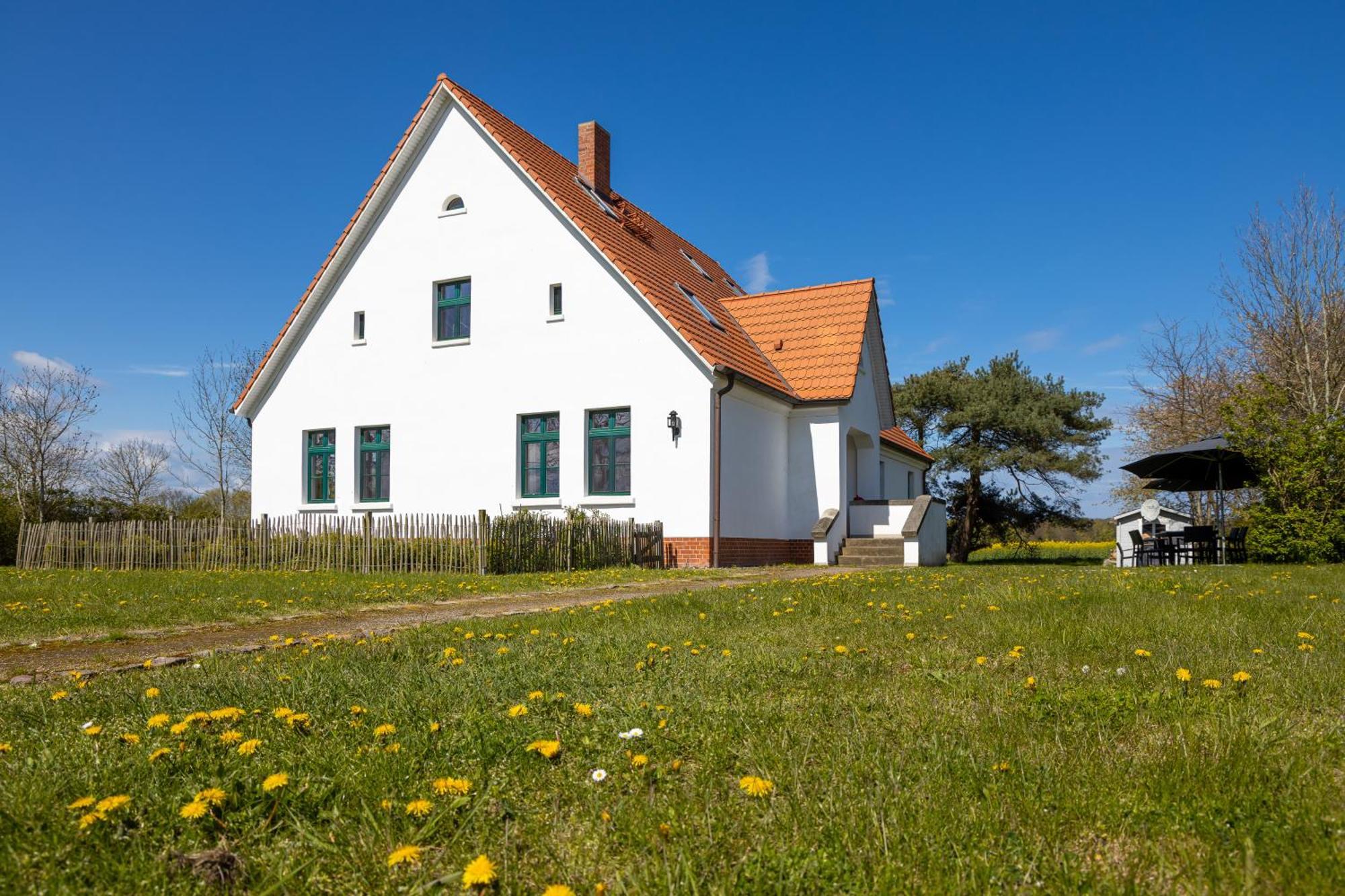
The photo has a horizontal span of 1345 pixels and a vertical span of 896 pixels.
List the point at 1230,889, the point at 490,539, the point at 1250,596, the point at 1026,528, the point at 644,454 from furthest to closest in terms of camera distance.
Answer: the point at 1026,528
the point at 644,454
the point at 490,539
the point at 1250,596
the point at 1230,889

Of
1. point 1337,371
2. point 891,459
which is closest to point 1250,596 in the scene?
point 891,459

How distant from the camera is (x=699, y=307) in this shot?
21578 mm

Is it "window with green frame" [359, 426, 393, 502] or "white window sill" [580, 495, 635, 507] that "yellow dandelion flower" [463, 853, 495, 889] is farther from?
"window with green frame" [359, 426, 393, 502]

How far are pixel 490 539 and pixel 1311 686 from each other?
42.9ft

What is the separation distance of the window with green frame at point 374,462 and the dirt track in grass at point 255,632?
11133mm

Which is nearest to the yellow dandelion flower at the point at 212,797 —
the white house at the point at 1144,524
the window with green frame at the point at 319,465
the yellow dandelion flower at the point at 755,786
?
the yellow dandelion flower at the point at 755,786

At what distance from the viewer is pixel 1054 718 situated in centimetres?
353

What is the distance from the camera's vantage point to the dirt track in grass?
5883 mm

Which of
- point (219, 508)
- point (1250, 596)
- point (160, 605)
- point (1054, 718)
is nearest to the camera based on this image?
point (1054, 718)

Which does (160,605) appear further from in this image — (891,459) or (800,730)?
(891,459)

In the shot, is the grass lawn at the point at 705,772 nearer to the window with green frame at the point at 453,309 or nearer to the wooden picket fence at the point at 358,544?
the wooden picket fence at the point at 358,544

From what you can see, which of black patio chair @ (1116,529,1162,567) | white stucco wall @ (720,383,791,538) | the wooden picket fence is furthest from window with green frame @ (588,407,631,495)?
black patio chair @ (1116,529,1162,567)

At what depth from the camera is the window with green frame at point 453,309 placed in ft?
69.1

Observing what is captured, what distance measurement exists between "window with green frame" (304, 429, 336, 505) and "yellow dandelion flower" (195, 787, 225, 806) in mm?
20690
